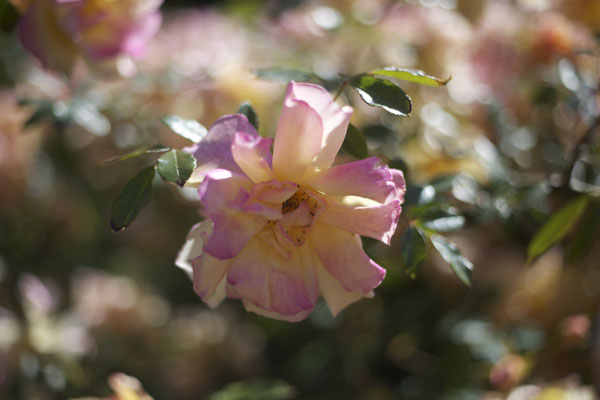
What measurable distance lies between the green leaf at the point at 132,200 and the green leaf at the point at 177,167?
0.03 meters

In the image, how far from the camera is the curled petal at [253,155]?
36cm

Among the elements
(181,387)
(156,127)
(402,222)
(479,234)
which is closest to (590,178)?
(402,222)

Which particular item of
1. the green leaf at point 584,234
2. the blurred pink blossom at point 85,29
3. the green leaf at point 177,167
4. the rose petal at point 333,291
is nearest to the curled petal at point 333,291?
the rose petal at point 333,291

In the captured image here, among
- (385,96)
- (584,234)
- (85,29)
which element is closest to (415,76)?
A: (385,96)

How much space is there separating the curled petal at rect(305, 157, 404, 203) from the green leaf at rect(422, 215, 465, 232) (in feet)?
0.29

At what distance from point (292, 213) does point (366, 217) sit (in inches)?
1.9

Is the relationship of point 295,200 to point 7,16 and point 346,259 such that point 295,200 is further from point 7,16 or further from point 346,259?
point 7,16

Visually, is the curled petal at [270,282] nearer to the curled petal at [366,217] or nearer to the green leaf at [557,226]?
the curled petal at [366,217]

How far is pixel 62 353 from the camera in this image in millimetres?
743

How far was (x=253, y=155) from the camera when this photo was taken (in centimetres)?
37

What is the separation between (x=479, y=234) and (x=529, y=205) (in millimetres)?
300

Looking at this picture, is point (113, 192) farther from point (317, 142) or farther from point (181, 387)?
point (317, 142)

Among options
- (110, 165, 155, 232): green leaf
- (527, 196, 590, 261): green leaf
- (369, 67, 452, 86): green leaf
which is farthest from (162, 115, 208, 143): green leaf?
(527, 196, 590, 261): green leaf

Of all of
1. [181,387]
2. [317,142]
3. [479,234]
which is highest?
[317,142]
